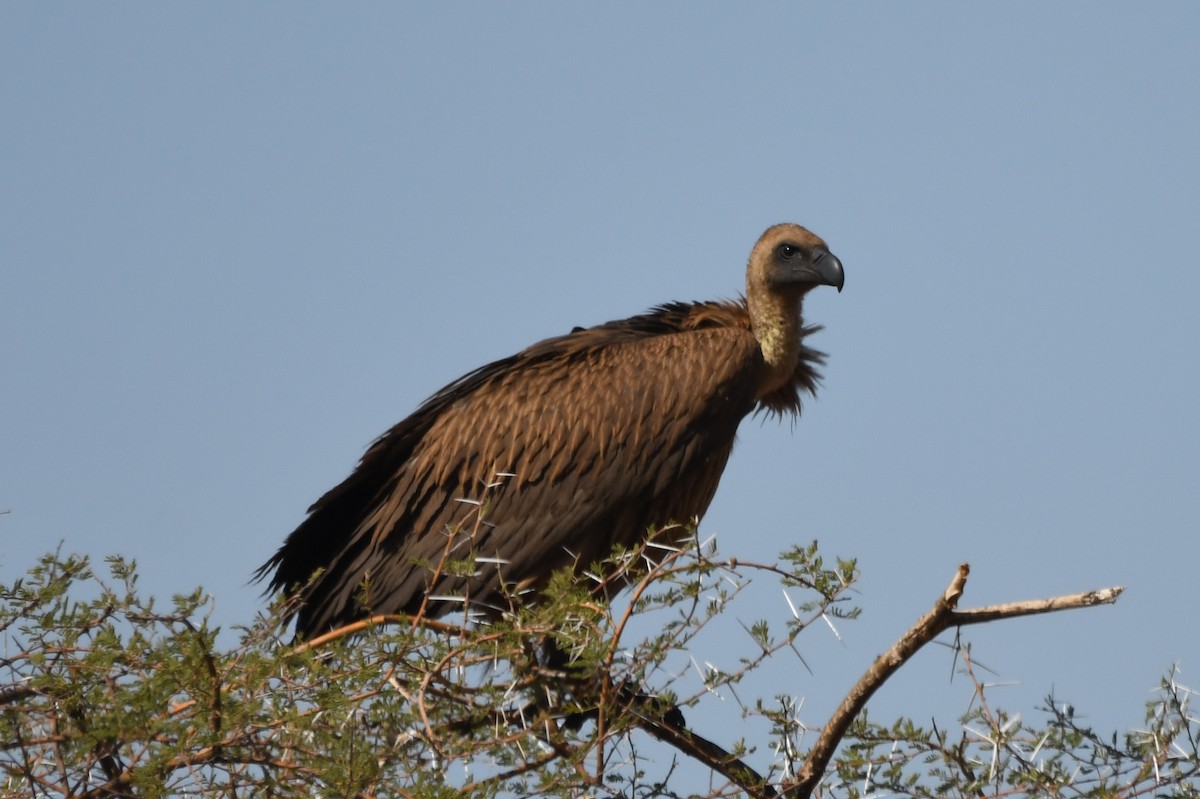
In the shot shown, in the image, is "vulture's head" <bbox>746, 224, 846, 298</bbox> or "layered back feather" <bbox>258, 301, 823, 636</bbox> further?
"vulture's head" <bbox>746, 224, 846, 298</bbox>

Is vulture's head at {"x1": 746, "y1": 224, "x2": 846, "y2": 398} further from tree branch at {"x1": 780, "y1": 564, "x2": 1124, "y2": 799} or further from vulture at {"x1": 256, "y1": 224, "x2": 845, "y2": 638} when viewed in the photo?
tree branch at {"x1": 780, "y1": 564, "x2": 1124, "y2": 799}

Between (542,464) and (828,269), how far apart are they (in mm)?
1615

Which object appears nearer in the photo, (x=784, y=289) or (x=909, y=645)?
(x=909, y=645)

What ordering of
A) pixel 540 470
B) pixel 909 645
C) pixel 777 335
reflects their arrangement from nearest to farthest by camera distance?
1. pixel 909 645
2. pixel 540 470
3. pixel 777 335

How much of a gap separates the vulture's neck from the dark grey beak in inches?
6.8

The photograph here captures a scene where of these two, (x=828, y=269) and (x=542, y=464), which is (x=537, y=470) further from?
(x=828, y=269)

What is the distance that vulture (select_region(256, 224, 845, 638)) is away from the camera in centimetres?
675

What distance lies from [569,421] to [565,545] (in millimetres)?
598

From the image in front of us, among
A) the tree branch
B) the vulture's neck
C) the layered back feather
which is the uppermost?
the vulture's neck

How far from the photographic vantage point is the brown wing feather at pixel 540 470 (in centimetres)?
677

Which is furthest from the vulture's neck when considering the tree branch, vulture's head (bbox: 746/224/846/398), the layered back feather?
the tree branch

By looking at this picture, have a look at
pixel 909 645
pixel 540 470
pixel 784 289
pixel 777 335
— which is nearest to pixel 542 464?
pixel 540 470

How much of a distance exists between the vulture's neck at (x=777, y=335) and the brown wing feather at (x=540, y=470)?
0.19 meters

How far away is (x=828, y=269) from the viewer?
7414 mm
